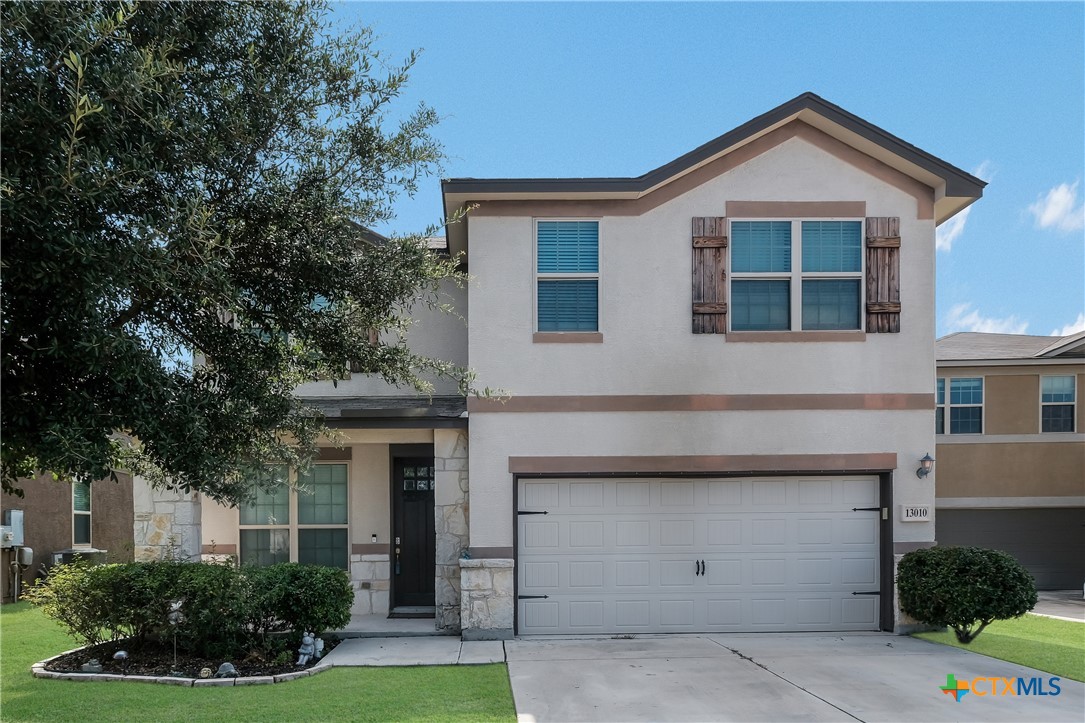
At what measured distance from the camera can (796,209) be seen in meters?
12.3

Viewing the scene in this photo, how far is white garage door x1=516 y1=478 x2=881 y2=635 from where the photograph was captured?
12.1 meters

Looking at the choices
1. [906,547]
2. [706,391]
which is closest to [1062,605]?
[906,547]

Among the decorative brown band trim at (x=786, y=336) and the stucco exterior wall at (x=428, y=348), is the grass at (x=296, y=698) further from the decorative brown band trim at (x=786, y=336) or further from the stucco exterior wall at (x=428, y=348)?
the decorative brown band trim at (x=786, y=336)

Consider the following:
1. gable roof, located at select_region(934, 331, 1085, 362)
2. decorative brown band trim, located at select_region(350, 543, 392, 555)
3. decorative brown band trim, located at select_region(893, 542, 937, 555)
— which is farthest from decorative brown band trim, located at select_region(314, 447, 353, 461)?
gable roof, located at select_region(934, 331, 1085, 362)

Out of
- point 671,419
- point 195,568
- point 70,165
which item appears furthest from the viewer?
point 671,419

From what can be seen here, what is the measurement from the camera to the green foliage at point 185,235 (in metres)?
5.95

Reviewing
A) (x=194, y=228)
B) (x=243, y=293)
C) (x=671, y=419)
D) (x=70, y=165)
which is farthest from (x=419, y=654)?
(x=70, y=165)

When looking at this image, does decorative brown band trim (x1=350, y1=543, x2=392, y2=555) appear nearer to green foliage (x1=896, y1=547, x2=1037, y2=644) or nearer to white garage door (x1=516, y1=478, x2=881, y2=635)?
white garage door (x1=516, y1=478, x2=881, y2=635)

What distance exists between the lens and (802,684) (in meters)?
9.08

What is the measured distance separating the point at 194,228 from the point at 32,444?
1.90 m

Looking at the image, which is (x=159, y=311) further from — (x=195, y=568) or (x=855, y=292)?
(x=855, y=292)

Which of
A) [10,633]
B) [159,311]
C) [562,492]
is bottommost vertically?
[10,633]

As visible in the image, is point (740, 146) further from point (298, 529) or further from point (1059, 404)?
point (1059, 404)

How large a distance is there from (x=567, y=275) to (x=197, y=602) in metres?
6.23
